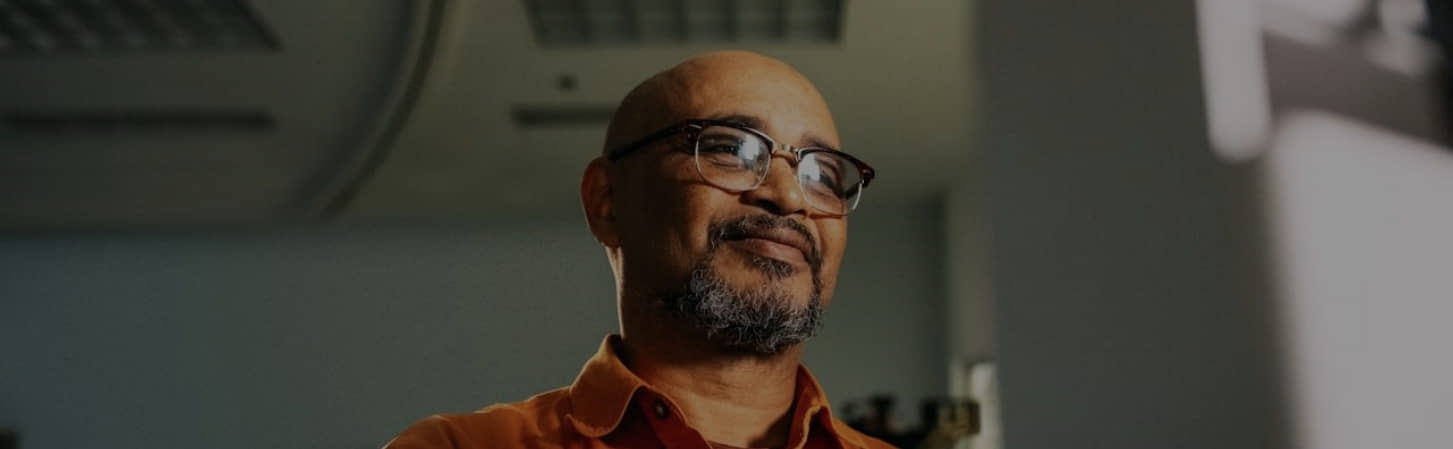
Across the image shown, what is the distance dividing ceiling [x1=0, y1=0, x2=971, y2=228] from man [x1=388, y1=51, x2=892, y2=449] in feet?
13.4

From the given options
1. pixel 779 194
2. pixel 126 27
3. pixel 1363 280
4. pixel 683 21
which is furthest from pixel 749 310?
pixel 126 27

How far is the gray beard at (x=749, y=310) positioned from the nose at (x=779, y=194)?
6cm

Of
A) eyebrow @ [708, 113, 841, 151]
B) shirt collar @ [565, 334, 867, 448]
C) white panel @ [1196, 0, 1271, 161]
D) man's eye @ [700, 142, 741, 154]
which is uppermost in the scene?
white panel @ [1196, 0, 1271, 161]

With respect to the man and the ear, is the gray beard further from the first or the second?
the ear

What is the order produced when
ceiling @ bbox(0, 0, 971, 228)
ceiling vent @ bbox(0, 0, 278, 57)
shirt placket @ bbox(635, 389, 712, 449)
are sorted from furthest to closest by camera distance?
ceiling @ bbox(0, 0, 971, 228), ceiling vent @ bbox(0, 0, 278, 57), shirt placket @ bbox(635, 389, 712, 449)

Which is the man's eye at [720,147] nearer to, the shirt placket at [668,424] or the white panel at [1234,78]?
the shirt placket at [668,424]

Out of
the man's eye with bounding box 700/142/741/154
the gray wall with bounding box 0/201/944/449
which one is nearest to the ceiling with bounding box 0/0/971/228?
the gray wall with bounding box 0/201/944/449

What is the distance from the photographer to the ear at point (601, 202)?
138cm

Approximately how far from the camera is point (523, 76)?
6.29 meters

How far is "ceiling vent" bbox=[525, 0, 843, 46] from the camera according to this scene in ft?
18.3

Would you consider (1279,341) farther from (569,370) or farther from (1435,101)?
(569,370)

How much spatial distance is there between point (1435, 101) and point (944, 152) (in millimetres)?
6167

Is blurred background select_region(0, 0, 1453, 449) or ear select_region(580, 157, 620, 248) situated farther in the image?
ear select_region(580, 157, 620, 248)

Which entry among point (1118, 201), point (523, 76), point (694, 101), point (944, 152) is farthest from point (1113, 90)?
point (944, 152)
